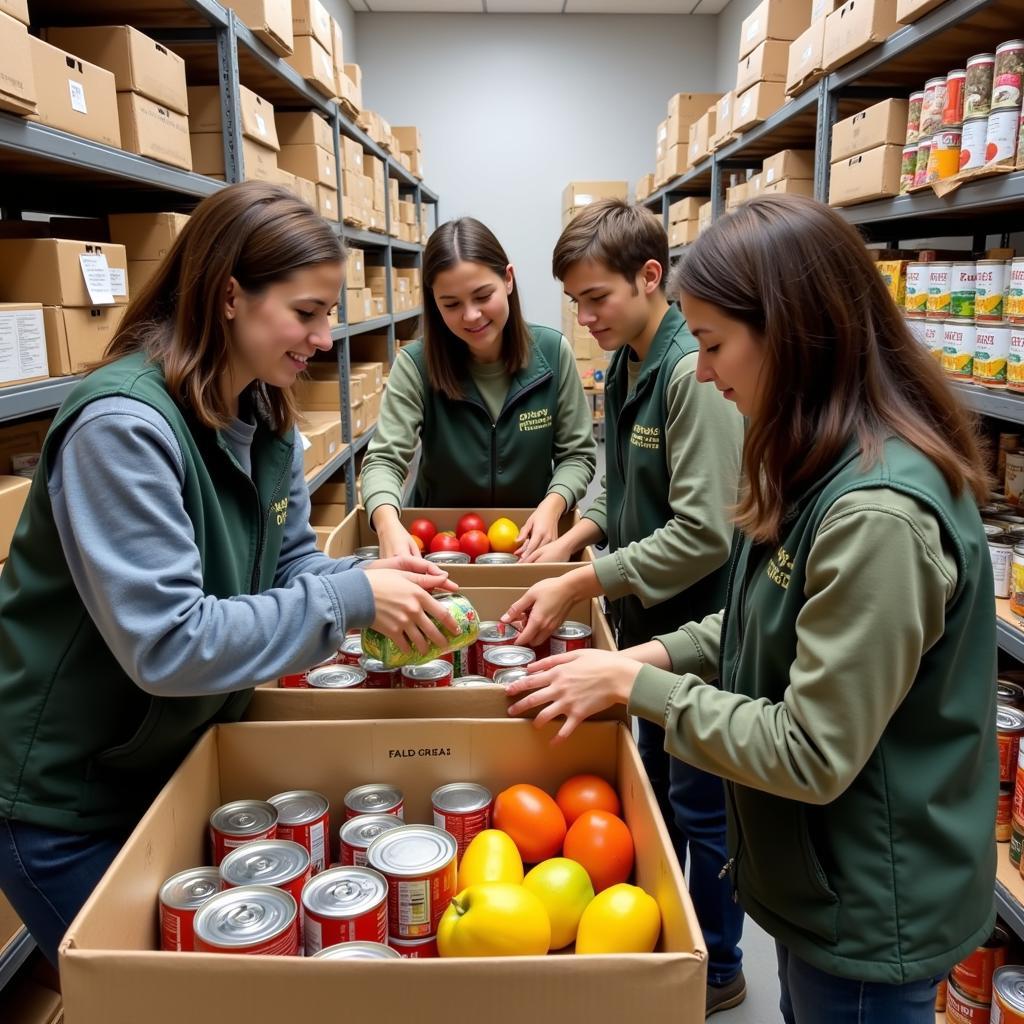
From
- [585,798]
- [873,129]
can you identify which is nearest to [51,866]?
[585,798]

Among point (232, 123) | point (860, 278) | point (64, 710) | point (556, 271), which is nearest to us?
point (860, 278)

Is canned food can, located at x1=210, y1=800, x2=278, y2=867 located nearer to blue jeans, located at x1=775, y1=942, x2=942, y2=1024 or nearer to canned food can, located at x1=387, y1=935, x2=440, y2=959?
canned food can, located at x1=387, y1=935, x2=440, y2=959

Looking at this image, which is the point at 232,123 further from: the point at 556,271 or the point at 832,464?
the point at 832,464

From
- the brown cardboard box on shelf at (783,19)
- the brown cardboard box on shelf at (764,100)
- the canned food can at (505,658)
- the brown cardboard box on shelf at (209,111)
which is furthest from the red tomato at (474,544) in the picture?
the brown cardboard box on shelf at (783,19)

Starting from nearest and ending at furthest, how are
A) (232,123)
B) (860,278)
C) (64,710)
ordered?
1. (860,278)
2. (64,710)
3. (232,123)

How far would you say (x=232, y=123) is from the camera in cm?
294

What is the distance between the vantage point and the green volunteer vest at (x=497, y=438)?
251 centimetres

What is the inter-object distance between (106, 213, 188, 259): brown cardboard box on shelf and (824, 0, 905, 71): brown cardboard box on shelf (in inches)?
78.3

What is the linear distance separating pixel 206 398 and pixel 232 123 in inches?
83.3

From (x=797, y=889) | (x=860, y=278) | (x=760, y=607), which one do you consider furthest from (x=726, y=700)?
(x=860, y=278)

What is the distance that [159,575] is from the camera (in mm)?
1047

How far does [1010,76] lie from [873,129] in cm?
66

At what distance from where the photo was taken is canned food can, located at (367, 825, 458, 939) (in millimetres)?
1063

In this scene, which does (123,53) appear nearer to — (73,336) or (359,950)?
(73,336)
